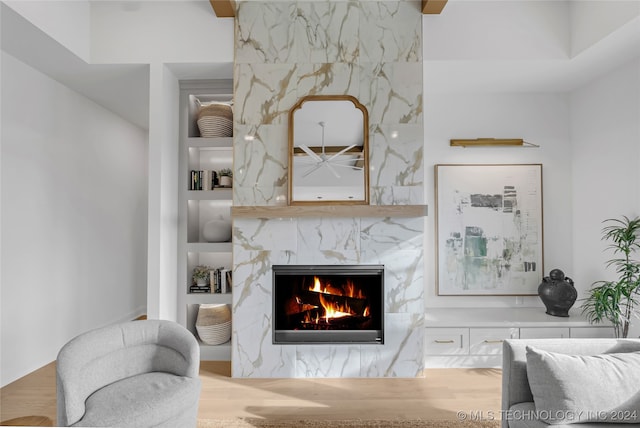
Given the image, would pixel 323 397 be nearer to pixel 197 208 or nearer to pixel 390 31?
pixel 197 208

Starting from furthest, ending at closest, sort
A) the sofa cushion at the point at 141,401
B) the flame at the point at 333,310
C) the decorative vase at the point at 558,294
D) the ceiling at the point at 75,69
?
the decorative vase at the point at 558,294 → the flame at the point at 333,310 → the ceiling at the point at 75,69 → the sofa cushion at the point at 141,401

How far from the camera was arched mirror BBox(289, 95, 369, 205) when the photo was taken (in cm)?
328

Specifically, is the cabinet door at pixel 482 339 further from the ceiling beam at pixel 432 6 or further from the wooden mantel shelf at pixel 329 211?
the ceiling beam at pixel 432 6

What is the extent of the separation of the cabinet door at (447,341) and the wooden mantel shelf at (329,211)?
100cm

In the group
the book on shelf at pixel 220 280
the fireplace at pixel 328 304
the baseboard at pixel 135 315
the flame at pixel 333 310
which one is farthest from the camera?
the baseboard at pixel 135 315

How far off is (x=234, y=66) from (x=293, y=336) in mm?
2169

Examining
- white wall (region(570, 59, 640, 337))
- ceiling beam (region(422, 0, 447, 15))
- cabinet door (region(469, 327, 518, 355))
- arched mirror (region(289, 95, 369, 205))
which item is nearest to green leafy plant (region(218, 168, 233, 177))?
arched mirror (region(289, 95, 369, 205))

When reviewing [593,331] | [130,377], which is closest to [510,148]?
[593,331]

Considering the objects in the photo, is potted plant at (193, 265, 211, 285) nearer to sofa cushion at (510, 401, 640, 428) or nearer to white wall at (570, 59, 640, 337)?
sofa cushion at (510, 401, 640, 428)

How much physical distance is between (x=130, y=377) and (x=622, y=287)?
3308 millimetres

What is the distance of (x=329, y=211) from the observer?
10.5 feet

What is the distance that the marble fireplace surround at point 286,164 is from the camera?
326 centimetres

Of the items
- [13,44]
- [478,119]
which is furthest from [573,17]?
[13,44]

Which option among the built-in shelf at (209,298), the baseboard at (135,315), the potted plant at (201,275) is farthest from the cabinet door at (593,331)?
the baseboard at (135,315)
